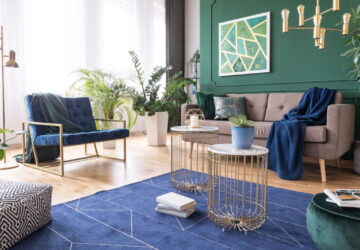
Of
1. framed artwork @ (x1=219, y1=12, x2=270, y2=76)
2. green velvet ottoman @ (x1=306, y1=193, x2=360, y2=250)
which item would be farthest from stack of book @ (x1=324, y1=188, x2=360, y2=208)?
framed artwork @ (x1=219, y1=12, x2=270, y2=76)

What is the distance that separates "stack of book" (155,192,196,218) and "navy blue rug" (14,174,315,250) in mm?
37

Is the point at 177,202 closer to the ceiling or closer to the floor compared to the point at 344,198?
closer to the floor

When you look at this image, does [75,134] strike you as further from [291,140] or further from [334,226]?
[334,226]

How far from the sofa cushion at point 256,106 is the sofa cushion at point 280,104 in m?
0.08

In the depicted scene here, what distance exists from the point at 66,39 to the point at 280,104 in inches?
138

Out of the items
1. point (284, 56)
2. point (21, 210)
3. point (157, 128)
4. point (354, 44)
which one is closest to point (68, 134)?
point (21, 210)

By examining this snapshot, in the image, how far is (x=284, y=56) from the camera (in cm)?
390

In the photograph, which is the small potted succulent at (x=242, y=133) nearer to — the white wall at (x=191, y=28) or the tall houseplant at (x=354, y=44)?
the tall houseplant at (x=354, y=44)

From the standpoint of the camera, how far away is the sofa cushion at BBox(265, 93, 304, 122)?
349 cm

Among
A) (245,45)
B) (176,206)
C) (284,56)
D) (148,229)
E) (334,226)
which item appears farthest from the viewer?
(245,45)

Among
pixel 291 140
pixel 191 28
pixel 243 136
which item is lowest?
pixel 291 140

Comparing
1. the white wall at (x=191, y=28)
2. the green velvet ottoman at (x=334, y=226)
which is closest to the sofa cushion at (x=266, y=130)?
the green velvet ottoman at (x=334, y=226)

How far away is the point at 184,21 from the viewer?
6.54 m

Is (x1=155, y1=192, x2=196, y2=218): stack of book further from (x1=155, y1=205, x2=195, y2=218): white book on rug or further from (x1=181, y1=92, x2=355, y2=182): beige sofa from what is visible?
(x1=181, y1=92, x2=355, y2=182): beige sofa
